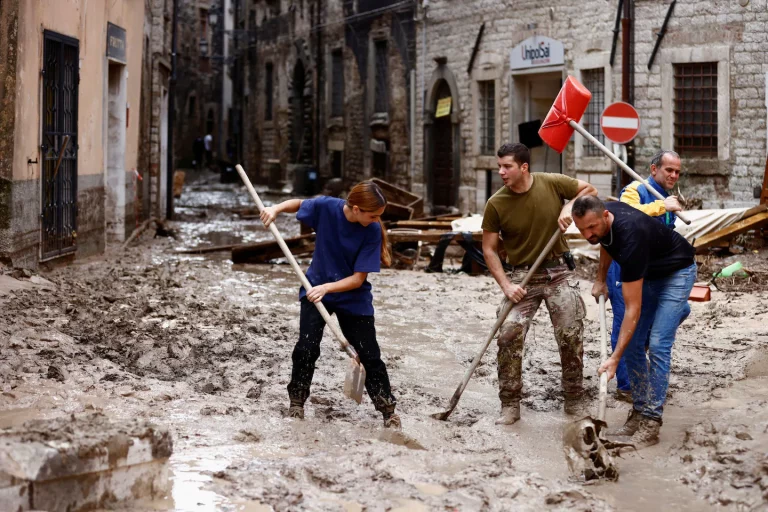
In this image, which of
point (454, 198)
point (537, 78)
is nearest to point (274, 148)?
point (454, 198)

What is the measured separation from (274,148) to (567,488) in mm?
33698

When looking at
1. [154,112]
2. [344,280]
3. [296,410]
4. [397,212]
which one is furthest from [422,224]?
[344,280]

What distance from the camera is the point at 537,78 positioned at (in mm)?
21750

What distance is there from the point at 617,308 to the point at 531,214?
0.95m

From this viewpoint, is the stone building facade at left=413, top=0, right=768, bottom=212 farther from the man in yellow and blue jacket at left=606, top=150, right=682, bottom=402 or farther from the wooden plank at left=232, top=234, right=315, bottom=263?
the man in yellow and blue jacket at left=606, top=150, right=682, bottom=402

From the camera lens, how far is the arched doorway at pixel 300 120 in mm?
34031

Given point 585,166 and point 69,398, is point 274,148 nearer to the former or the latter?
point 585,166

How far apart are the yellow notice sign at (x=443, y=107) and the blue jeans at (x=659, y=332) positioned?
59.7ft

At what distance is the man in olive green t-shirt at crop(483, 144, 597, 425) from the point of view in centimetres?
670

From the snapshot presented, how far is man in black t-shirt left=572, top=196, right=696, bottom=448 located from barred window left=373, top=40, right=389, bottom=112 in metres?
21.8

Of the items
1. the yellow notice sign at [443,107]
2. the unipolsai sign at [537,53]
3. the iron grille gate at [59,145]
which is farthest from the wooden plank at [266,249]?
the yellow notice sign at [443,107]

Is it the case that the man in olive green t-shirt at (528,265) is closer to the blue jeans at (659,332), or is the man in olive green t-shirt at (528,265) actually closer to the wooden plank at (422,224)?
the blue jeans at (659,332)

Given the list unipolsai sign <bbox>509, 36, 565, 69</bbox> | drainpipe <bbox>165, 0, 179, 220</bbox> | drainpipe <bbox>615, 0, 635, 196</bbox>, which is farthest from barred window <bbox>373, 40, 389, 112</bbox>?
drainpipe <bbox>615, 0, 635, 196</bbox>

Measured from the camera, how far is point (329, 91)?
105 ft
